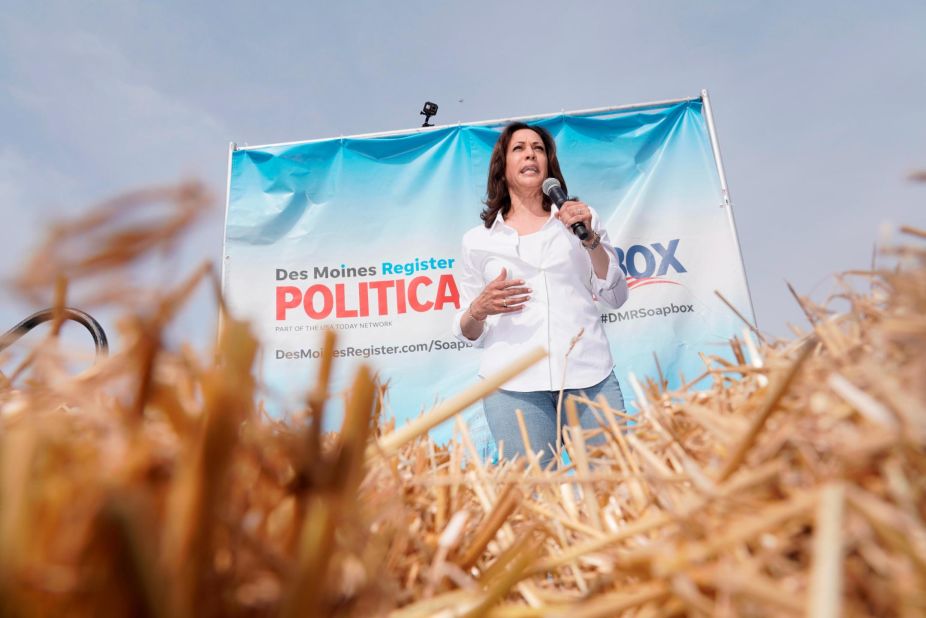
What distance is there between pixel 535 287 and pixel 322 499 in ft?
5.79

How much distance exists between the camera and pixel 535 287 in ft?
6.45

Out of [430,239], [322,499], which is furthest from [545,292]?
[322,499]

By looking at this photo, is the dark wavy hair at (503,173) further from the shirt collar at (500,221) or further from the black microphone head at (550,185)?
the black microphone head at (550,185)

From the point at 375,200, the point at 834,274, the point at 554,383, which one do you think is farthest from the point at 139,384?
the point at 375,200

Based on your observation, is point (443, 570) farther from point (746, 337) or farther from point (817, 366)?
point (746, 337)

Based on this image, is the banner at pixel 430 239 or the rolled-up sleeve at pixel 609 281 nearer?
the rolled-up sleeve at pixel 609 281

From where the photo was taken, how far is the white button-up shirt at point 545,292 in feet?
6.15

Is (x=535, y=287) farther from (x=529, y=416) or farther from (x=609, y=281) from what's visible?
(x=529, y=416)

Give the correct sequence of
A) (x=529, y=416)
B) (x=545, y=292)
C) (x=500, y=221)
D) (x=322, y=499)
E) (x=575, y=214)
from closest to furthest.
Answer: (x=322, y=499), (x=529, y=416), (x=575, y=214), (x=545, y=292), (x=500, y=221)

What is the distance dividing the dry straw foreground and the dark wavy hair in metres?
1.89

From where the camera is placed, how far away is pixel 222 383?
0.21 meters

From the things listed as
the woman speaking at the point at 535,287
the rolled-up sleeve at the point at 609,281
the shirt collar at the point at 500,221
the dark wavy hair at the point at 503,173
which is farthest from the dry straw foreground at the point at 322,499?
the dark wavy hair at the point at 503,173

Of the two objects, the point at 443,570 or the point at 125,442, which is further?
the point at 443,570

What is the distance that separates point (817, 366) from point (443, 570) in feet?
0.83
